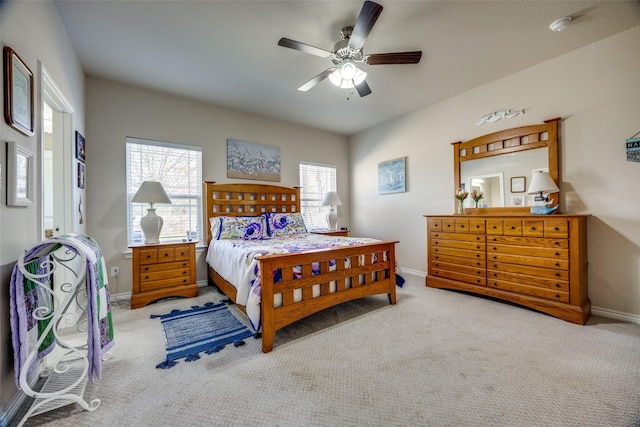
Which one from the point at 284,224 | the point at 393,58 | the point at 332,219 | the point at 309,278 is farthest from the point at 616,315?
the point at 284,224

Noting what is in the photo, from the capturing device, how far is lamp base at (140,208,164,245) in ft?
10.1

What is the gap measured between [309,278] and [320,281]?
130mm

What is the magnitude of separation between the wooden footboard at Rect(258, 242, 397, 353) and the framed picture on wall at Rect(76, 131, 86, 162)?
93.6 inches

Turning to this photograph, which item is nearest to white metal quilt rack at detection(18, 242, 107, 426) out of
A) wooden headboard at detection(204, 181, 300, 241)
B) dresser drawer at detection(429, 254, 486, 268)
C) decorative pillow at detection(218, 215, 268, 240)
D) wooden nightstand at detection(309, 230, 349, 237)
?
decorative pillow at detection(218, 215, 268, 240)

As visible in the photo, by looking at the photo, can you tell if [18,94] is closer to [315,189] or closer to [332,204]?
[332,204]

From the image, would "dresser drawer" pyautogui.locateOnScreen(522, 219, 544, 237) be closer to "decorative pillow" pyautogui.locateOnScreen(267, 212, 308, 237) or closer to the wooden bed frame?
the wooden bed frame

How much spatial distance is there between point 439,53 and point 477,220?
1949mm

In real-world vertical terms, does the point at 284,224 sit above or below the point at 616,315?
above

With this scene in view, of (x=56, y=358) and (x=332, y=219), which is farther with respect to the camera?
(x=332, y=219)

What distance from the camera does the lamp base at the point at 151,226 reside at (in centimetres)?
308

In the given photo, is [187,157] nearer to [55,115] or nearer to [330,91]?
[55,115]

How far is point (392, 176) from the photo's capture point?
15.1ft

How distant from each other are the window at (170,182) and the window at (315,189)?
1.90 meters

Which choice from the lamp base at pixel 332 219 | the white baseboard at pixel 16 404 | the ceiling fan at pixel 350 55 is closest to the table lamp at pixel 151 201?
the white baseboard at pixel 16 404
